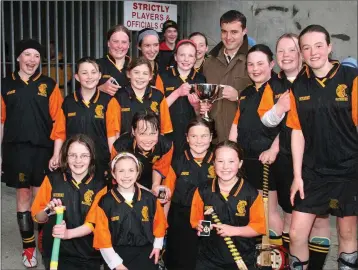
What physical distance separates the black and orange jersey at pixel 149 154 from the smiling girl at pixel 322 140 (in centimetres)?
100

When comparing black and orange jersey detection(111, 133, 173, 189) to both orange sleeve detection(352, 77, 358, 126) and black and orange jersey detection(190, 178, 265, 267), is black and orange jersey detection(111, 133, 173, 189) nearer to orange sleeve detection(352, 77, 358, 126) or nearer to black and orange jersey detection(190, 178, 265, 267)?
black and orange jersey detection(190, 178, 265, 267)

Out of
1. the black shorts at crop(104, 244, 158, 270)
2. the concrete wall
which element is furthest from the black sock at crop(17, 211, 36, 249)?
the concrete wall

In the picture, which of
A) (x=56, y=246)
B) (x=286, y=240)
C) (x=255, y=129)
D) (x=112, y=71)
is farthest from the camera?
(x=112, y=71)

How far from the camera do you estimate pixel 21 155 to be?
5156 mm

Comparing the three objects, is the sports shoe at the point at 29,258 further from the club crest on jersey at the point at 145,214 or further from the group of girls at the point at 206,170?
the club crest on jersey at the point at 145,214

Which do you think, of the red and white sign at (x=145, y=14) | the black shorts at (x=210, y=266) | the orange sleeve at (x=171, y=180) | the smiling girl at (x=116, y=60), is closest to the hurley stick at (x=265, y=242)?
the black shorts at (x=210, y=266)

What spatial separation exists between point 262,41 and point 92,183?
552 centimetres

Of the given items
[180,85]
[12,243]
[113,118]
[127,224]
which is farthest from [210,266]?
[12,243]

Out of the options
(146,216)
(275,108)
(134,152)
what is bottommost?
(146,216)

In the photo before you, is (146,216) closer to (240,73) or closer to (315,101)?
(315,101)

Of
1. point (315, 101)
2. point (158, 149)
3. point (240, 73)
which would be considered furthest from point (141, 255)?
point (240, 73)

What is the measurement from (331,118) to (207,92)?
1174 millimetres

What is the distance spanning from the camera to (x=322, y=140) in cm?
396

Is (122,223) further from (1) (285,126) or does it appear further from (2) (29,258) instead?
(2) (29,258)
